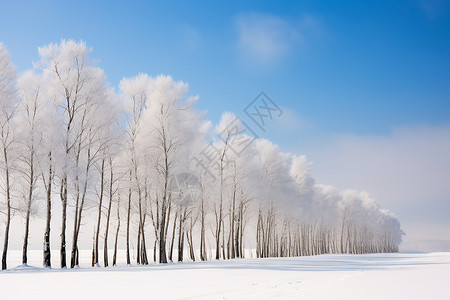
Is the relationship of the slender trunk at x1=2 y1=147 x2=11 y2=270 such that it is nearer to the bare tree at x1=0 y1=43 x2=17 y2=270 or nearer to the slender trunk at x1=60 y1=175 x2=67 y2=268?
the bare tree at x1=0 y1=43 x2=17 y2=270

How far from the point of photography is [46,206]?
25.7 m

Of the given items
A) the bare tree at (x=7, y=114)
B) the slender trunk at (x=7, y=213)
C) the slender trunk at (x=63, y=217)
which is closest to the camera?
the slender trunk at (x=7, y=213)

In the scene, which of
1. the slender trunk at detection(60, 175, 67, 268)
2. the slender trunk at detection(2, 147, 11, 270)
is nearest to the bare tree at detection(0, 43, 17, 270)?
the slender trunk at detection(2, 147, 11, 270)

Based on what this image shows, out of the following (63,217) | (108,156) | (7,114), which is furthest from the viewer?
(108,156)

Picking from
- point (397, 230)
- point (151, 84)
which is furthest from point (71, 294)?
point (397, 230)

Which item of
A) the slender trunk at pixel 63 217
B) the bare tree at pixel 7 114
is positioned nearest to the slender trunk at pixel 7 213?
the bare tree at pixel 7 114

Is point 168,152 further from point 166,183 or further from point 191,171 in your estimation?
point 191,171

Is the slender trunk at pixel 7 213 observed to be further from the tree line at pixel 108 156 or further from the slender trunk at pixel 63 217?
the slender trunk at pixel 63 217

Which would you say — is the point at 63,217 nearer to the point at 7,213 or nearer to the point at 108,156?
the point at 7,213

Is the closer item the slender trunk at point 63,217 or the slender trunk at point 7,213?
the slender trunk at point 7,213

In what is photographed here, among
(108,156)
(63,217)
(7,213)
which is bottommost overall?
(63,217)

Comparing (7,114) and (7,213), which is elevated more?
(7,114)

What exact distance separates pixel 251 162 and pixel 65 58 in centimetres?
2570

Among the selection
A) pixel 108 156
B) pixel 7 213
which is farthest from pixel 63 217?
pixel 108 156
